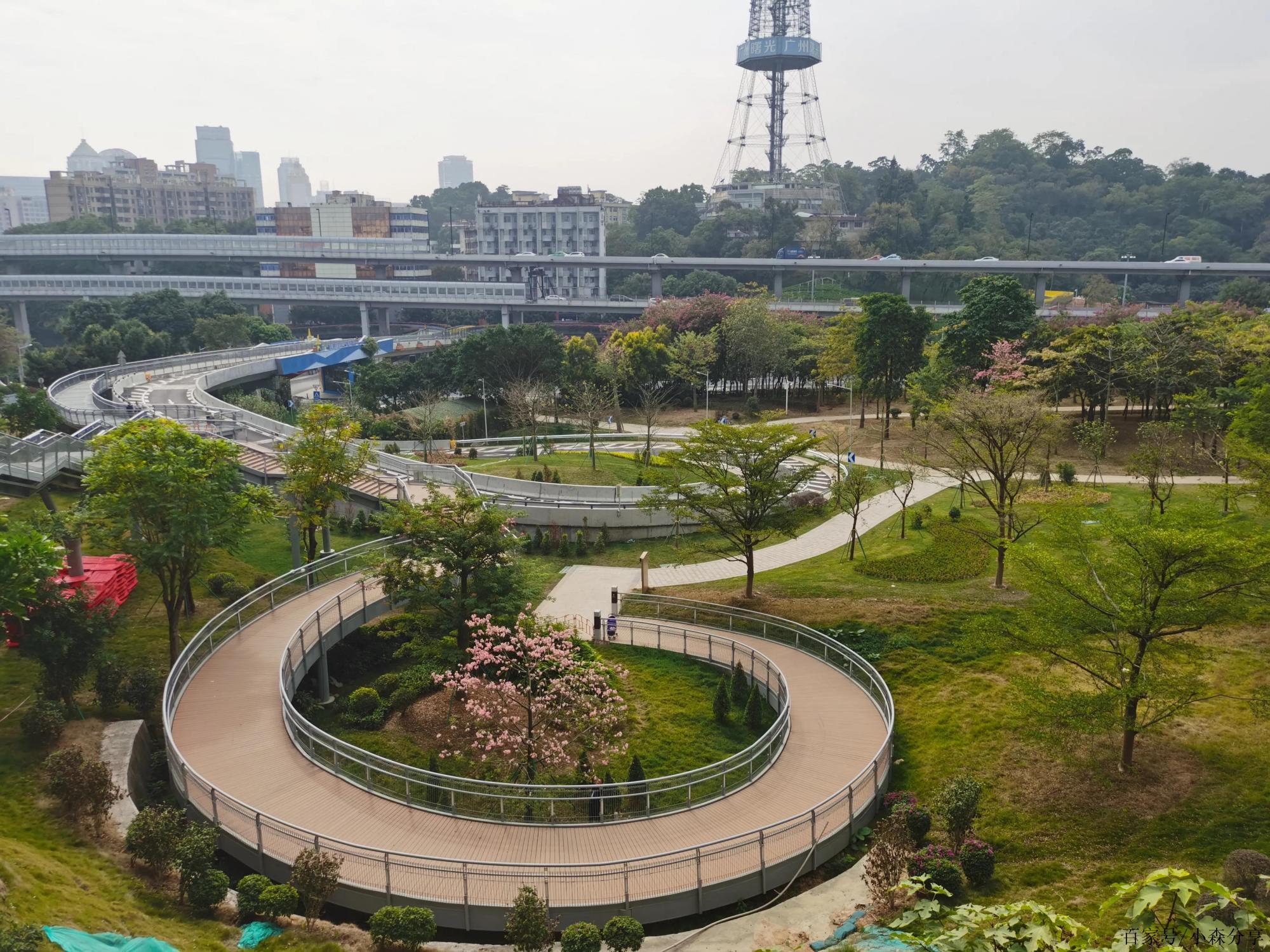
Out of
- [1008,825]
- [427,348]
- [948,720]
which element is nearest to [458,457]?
[948,720]

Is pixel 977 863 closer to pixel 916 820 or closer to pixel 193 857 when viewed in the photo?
pixel 916 820

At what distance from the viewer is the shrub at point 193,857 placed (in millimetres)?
13695

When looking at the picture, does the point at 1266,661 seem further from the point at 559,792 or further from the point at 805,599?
the point at 559,792

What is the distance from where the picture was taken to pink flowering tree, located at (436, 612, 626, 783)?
18281 mm

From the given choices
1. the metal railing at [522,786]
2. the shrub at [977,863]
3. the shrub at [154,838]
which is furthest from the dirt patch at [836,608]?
the shrub at [154,838]

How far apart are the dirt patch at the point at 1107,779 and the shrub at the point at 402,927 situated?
1101 cm

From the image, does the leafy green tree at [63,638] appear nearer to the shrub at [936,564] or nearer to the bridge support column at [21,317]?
the shrub at [936,564]

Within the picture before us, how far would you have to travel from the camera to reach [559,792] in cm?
1792

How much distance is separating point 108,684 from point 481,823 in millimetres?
9588

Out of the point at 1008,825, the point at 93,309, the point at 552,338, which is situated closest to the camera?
the point at 1008,825

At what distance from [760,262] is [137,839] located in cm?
9217

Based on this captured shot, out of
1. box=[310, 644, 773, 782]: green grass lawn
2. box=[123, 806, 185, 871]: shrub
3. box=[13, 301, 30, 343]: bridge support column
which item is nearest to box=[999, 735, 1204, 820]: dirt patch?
box=[310, 644, 773, 782]: green grass lawn

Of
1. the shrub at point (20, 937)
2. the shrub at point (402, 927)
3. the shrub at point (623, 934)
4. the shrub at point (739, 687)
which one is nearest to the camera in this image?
the shrub at point (20, 937)

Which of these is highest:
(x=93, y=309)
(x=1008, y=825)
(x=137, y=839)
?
(x=93, y=309)
